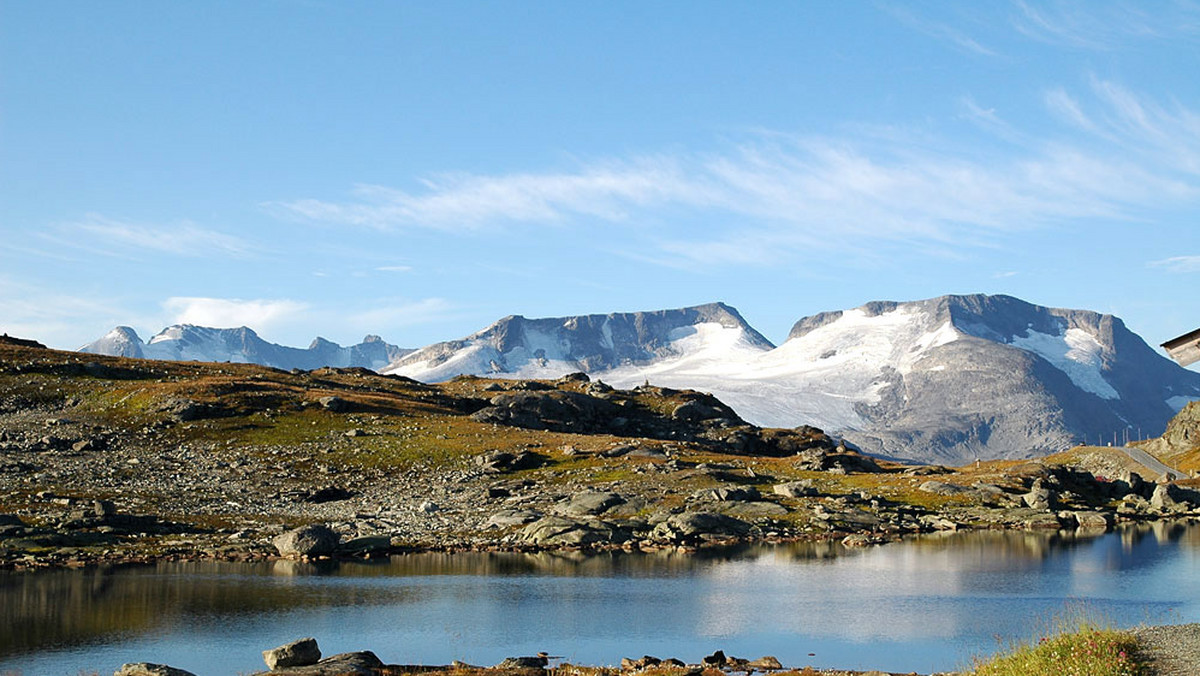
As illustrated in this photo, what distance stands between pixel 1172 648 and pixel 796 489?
86.7 m

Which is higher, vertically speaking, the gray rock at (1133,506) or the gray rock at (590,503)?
the gray rock at (590,503)

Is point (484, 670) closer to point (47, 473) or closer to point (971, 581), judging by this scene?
point (971, 581)

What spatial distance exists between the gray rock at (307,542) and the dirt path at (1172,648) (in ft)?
214

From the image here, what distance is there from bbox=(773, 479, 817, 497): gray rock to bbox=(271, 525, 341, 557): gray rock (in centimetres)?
5076

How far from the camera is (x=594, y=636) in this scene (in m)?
54.9

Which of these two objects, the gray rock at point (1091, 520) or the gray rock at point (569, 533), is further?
the gray rock at point (1091, 520)

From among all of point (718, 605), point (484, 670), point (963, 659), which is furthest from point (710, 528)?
point (484, 670)

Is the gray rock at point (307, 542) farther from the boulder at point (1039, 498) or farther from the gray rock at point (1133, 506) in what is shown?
the gray rock at point (1133, 506)

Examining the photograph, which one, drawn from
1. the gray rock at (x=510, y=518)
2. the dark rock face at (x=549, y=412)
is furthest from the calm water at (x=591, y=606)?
the dark rock face at (x=549, y=412)

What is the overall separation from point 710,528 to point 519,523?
57.7 feet

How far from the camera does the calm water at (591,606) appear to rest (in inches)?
2003

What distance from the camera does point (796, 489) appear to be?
119m

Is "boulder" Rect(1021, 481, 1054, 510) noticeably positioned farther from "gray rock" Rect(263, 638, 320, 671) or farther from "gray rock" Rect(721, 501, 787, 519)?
"gray rock" Rect(263, 638, 320, 671)

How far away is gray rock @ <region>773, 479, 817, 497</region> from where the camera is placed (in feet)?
388
